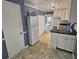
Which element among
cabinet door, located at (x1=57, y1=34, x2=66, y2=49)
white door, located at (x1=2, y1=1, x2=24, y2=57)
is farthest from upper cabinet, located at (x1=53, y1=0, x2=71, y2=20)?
white door, located at (x1=2, y1=1, x2=24, y2=57)

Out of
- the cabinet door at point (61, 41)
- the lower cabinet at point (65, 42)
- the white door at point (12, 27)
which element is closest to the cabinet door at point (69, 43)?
the lower cabinet at point (65, 42)

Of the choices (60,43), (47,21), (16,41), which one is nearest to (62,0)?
(60,43)

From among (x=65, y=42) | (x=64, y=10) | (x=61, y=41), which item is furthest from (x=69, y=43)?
(x=64, y=10)

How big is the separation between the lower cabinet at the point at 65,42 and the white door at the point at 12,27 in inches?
70.5

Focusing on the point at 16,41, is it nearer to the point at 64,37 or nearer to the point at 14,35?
the point at 14,35

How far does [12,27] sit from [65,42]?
2330 millimetres

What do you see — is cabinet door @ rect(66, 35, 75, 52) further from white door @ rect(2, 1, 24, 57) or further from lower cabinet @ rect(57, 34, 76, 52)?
white door @ rect(2, 1, 24, 57)

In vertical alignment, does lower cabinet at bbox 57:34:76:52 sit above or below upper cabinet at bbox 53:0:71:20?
below

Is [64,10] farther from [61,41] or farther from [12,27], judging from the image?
[12,27]

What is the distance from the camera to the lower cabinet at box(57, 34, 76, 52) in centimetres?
346

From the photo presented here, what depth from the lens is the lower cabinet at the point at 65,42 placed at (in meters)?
3.46

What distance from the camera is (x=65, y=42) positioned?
3.66 metres

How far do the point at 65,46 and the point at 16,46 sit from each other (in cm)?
212

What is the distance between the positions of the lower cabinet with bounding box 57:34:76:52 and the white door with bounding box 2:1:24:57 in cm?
179
